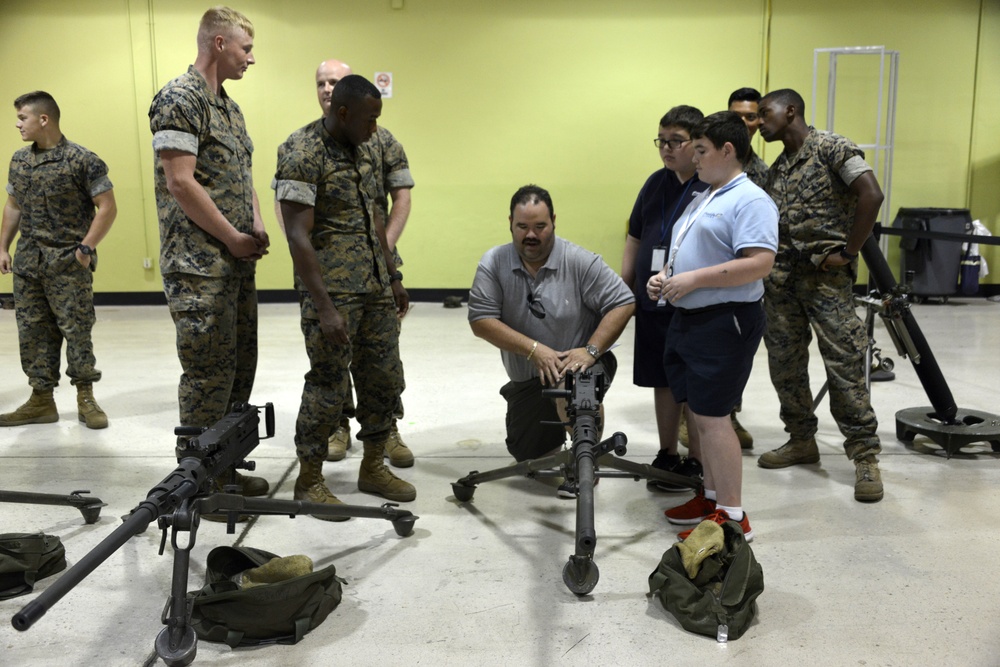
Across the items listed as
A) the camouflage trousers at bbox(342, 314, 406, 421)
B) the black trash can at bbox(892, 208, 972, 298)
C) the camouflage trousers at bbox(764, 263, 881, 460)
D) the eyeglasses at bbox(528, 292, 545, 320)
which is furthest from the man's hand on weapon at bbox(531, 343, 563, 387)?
the black trash can at bbox(892, 208, 972, 298)

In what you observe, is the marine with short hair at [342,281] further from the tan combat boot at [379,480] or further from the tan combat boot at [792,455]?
the tan combat boot at [792,455]

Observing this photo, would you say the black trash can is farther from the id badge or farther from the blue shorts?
the blue shorts

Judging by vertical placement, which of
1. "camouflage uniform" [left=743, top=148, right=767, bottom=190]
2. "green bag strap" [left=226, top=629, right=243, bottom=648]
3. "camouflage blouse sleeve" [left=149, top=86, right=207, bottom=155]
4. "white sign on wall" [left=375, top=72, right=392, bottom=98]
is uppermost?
"white sign on wall" [left=375, top=72, right=392, bottom=98]

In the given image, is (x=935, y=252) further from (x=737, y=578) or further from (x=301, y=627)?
(x=301, y=627)

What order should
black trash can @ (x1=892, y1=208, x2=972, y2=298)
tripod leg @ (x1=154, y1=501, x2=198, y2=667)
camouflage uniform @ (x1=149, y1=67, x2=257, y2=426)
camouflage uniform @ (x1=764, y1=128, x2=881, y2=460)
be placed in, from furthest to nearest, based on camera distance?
1. black trash can @ (x1=892, y1=208, x2=972, y2=298)
2. camouflage uniform @ (x1=764, y1=128, x2=881, y2=460)
3. camouflage uniform @ (x1=149, y1=67, x2=257, y2=426)
4. tripod leg @ (x1=154, y1=501, x2=198, y2=667)

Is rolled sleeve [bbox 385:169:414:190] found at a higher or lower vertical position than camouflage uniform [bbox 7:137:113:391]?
higher

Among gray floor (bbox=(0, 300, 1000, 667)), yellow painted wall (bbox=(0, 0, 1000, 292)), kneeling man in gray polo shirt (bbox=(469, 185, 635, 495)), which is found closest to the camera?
gray floor (bbox=(0, 300, 1000, 667))

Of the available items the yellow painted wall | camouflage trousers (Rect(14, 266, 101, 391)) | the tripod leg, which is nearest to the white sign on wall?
the yellow painted wall

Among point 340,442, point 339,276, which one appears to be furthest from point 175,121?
point 340,442

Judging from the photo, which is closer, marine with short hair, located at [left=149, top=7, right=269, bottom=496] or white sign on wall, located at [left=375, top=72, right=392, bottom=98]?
marine with short hair, located at [left=149, top=7, right=269, bottom=496]

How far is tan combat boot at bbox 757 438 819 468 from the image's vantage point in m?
3.57

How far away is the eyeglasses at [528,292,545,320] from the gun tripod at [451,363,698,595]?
1.22ft

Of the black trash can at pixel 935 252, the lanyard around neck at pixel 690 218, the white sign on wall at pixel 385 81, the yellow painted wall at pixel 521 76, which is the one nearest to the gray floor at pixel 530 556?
the lanyard around neck at pixel 690 218

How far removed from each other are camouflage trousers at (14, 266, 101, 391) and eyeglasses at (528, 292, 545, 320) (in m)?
2.46
